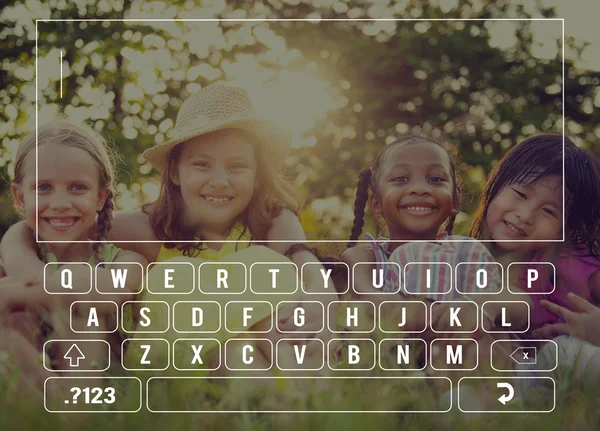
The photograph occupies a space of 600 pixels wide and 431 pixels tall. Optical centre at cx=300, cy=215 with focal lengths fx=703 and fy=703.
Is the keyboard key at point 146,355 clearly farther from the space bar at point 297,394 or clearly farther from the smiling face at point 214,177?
the smiling face at point 214,177

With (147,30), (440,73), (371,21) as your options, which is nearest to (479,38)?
(440,73)

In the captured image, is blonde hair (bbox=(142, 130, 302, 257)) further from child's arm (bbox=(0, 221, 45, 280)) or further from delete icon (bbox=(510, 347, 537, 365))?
delete icon (bbox=(510, 347, 537, 365))

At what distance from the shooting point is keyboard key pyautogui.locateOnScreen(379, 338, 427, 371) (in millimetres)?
1184

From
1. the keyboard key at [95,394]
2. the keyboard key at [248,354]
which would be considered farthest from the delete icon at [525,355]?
the keyboard key at [95,394]

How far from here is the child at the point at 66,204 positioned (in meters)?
1.23

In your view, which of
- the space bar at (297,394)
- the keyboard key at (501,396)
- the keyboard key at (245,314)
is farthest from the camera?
the keyboard key at (245,314)

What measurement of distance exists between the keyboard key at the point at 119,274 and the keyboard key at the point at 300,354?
0.89ft

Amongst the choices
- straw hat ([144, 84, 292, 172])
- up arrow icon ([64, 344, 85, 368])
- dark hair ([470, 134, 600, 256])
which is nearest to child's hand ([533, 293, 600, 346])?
dark hair ([470, 134, 600, 256])

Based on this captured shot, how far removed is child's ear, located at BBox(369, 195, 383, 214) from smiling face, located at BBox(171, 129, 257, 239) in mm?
221

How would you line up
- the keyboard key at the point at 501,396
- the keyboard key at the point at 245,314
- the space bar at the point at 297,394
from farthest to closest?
1. the keyboard key at the point at 245,314
2. the keyboard key at the point at 501,396
3. the space bar at the point at 297,394

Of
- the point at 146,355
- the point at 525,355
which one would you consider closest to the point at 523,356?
the point at 525,355

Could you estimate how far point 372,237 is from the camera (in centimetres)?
128

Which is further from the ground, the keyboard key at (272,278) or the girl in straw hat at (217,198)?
the girl in straw hat at (217,198)

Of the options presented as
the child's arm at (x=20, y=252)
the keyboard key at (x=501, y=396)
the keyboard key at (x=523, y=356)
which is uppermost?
the child's arm at (x=20, y=252)
